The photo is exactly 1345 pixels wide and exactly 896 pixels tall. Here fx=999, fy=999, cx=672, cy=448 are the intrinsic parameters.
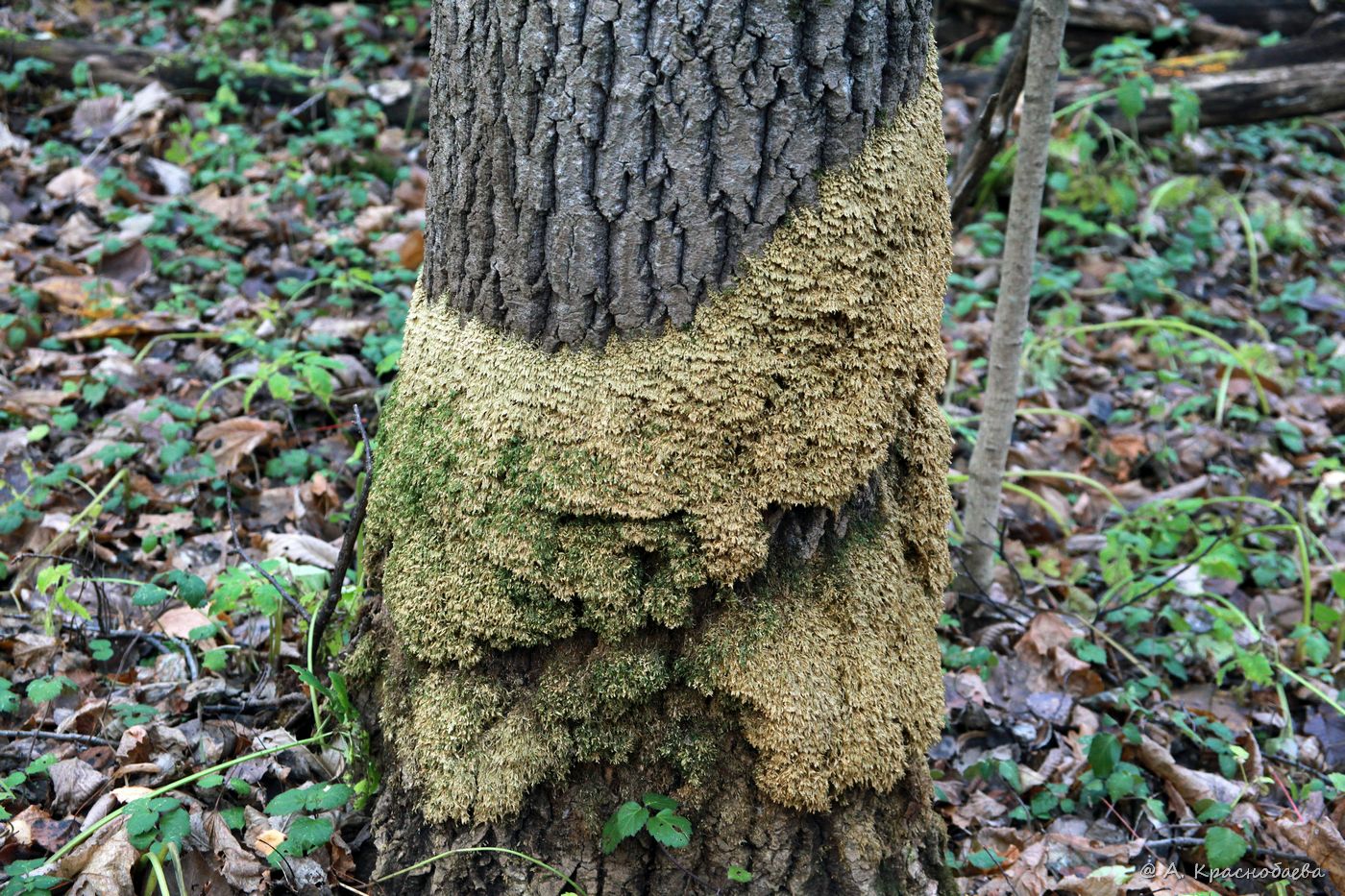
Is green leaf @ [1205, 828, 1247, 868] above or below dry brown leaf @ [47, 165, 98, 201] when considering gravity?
below

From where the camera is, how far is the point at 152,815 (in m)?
1.76

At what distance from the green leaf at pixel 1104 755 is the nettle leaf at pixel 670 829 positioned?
1176mm

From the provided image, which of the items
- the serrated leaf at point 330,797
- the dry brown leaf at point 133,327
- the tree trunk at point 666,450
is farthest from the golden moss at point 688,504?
the dry brown leaf at point 133,327

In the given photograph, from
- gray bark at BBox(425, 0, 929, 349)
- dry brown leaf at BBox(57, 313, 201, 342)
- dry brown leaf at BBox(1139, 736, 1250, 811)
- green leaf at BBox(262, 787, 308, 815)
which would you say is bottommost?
dry brown leaf at BBox(1139, 736, 1250, 811)

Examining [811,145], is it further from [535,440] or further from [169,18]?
[169,18]

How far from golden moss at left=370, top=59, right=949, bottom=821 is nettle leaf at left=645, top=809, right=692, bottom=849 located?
12 cm

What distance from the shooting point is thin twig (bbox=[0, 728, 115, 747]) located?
2076 mm

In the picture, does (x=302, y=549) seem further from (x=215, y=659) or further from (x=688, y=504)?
(x=688, y=504)

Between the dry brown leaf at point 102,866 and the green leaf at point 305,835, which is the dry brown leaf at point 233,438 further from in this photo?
the green leaf at point 305,835

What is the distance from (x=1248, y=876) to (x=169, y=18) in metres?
7.02

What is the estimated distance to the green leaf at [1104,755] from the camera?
2.39 m

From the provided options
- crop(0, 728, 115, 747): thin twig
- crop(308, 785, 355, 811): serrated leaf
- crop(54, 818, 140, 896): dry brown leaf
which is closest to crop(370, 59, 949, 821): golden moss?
crop(308, 785, 355, 811): serrated leaf

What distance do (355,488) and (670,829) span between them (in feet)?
5.45

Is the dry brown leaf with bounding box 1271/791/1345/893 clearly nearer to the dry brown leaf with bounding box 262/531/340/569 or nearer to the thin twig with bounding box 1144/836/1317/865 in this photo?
the thin twig with bounding box 1144/836/1317/865
